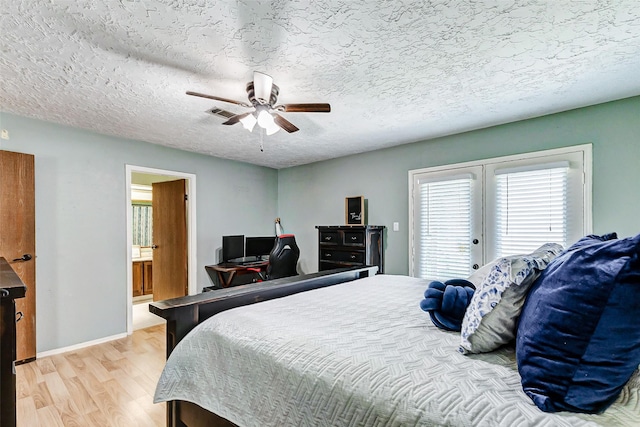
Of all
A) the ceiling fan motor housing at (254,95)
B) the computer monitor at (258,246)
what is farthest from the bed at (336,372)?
the computer monitor at (258,246)

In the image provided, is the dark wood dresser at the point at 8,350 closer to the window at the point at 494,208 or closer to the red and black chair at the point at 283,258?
the red and black chair at the point at 283,258

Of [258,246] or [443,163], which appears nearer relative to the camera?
[443,163]

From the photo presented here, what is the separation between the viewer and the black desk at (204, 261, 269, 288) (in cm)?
422

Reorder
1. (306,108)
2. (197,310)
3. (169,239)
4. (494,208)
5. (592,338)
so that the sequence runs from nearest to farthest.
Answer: (592,338) → (197,310) → (306,108) → (494,208) → (169,239)

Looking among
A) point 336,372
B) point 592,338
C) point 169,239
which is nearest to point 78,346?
point 169,239

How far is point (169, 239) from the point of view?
4.57 metres

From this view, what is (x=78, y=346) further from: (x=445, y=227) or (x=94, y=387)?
(x=445, y=227)

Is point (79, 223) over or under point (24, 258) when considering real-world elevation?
over

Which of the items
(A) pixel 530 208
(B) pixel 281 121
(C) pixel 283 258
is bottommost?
(C) pixel 283 258

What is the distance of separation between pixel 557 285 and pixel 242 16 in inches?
68.9

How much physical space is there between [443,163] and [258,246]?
3.02 metres

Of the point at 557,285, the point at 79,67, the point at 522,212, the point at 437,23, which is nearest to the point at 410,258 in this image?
the point at 522,212

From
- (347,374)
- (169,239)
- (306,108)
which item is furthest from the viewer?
(169,239)

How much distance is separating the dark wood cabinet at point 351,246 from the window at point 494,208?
1.50ft
